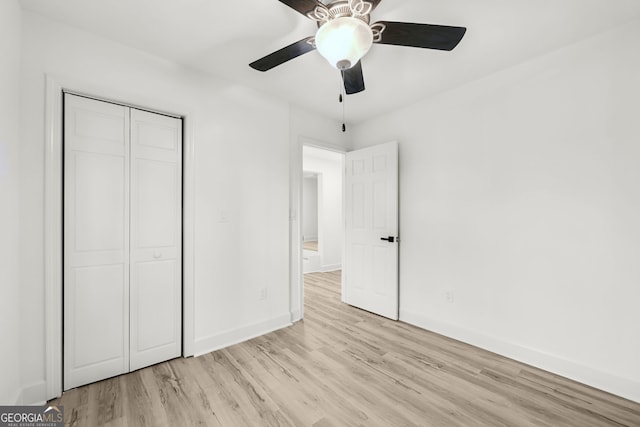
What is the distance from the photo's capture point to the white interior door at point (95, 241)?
1979 mm

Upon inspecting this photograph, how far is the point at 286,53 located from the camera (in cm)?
172

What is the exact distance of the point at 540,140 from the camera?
2336 millimetres

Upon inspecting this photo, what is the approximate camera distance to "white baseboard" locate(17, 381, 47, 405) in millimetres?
1754

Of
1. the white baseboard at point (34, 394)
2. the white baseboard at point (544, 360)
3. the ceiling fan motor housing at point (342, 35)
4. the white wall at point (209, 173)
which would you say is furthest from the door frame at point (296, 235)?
the white baseboard at point (34, 394)

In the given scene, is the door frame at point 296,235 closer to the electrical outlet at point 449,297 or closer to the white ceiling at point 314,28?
the white ceiling at point 314,28

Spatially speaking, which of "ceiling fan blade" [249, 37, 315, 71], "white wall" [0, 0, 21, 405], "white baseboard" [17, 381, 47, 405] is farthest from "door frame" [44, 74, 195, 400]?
"ceiling fan blade" [249, 37, 315, 71]

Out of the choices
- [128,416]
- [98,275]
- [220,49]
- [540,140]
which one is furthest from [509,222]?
[98,275]

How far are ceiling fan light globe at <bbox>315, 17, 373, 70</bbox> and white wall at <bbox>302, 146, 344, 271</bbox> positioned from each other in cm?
458

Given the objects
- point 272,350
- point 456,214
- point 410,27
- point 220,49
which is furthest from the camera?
point 456,214

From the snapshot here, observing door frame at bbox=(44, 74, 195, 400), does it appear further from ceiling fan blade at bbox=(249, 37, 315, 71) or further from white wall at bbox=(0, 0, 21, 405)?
ceiling fan blade at bbox=(249, 37, 315, 71)

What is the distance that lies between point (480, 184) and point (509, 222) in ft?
1.45

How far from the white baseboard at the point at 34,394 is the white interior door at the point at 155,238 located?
504 millimetres

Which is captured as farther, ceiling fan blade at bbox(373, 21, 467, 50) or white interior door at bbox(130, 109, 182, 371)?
white interior door at bbox(130, 109, 182, 371)

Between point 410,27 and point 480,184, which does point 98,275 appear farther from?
point 480,184
